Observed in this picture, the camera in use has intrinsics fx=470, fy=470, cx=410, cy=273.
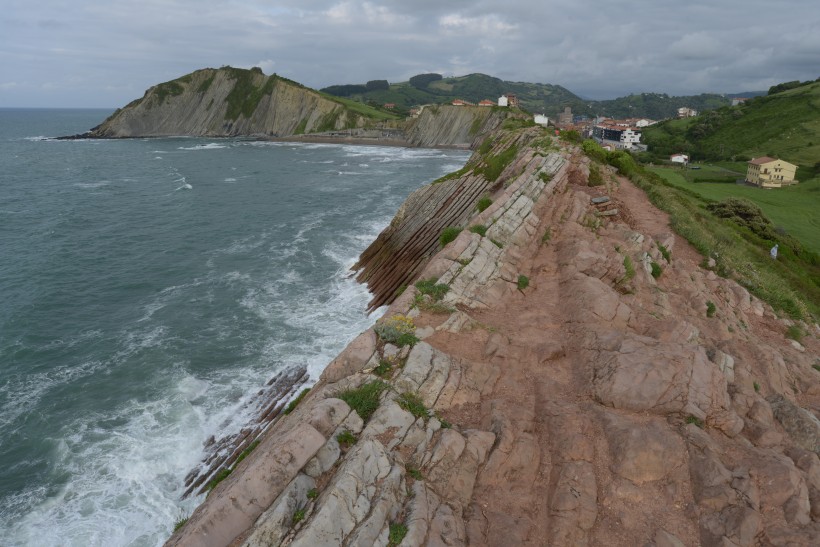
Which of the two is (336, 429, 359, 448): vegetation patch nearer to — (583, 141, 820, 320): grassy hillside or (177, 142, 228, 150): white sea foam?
(583, 141, 820, 320): grassy hillside

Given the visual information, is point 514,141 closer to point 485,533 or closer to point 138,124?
point 485,533

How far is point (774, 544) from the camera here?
11078 mm

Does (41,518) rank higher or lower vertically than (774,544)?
lower

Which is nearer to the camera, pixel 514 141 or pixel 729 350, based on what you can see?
pixel 729 350

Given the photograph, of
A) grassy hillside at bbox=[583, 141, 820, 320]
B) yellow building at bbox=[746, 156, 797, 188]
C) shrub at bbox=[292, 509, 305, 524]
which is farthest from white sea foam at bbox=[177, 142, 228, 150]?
shrub at bbox=[292, 509, 305, 524]

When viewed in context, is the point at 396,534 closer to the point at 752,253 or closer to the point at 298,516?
the point at 298,516

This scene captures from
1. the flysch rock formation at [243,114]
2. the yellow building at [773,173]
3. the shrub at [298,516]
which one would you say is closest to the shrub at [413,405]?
the shrub at [298,516]

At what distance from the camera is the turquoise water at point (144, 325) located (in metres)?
20.5

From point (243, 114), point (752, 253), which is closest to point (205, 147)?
point (243, 114)

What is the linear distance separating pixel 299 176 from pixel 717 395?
8659cm

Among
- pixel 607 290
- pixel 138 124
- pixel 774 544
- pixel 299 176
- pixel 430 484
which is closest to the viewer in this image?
pixel 774 544

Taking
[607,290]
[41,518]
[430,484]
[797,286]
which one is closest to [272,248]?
[41,518]

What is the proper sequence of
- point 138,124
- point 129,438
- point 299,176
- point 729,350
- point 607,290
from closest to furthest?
point 729,350 < point 607,290 < point 129,438 < point 299,176 < point 138,124

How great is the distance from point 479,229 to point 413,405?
13237 mm
